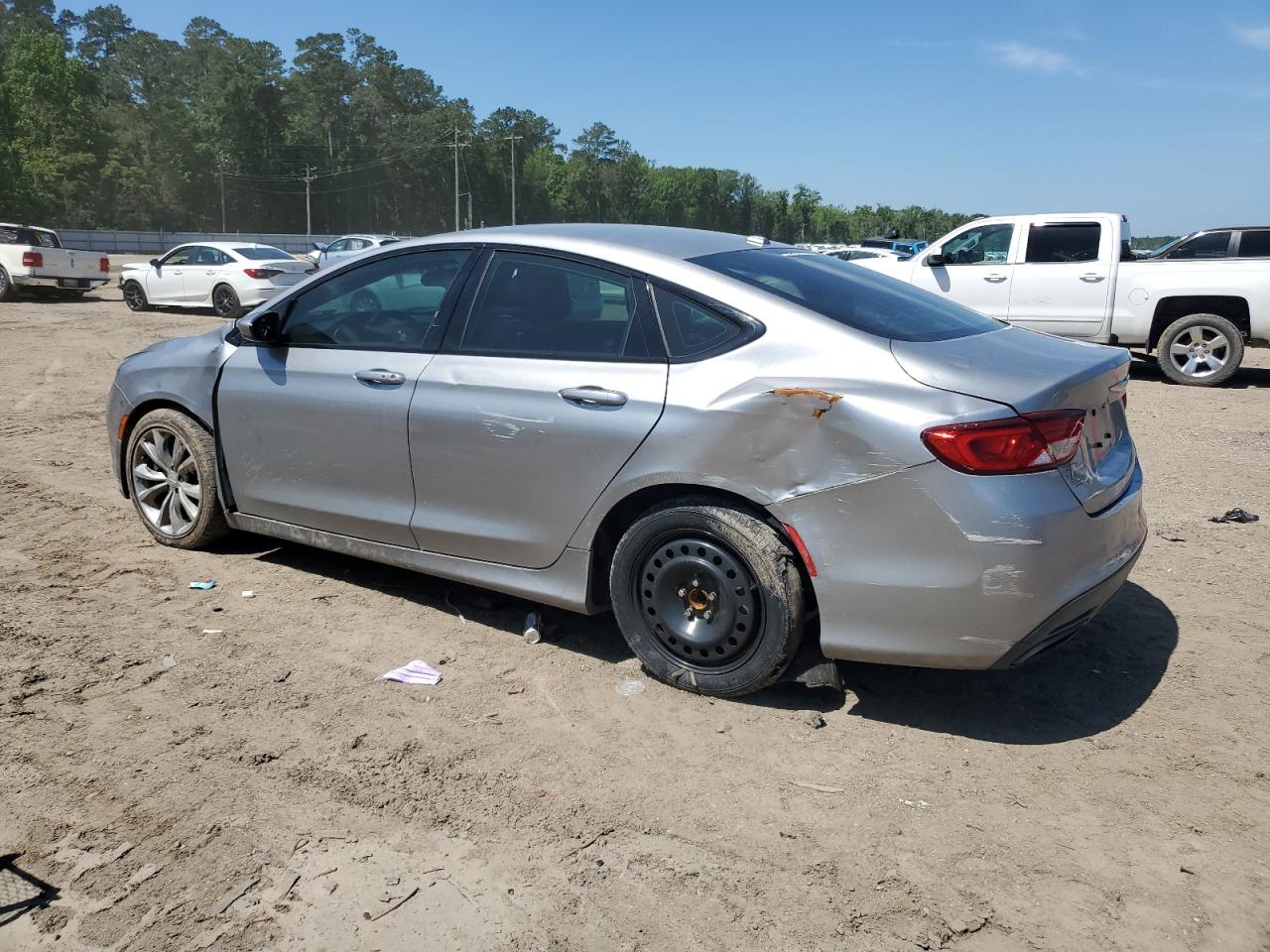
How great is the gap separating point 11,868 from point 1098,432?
3.63m

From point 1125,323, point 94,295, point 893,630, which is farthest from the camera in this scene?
point 94,295

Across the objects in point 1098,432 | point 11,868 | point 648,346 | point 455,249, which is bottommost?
point 11,868

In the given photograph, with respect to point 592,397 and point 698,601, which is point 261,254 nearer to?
point 592,397

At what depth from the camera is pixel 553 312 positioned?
3.95 m

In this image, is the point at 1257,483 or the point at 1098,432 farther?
the point at 1257,483

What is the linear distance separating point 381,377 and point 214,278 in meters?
16.6

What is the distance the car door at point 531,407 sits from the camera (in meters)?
3.65

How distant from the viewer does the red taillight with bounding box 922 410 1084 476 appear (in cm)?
304

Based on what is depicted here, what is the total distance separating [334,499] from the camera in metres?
4.44

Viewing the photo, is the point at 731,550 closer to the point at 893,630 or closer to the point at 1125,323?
the point at 893,630

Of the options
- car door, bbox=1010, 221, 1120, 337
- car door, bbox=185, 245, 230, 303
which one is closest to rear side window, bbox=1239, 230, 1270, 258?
car door, bbox=1010, 221, 1120, 337

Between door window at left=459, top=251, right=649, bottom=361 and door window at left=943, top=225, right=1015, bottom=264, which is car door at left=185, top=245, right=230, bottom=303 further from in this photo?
door window at left=459, top=251, right=649, bottom=361

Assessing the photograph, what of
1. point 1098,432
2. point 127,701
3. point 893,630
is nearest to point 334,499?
point 127,701

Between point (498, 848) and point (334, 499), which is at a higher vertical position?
point (334, 499)
